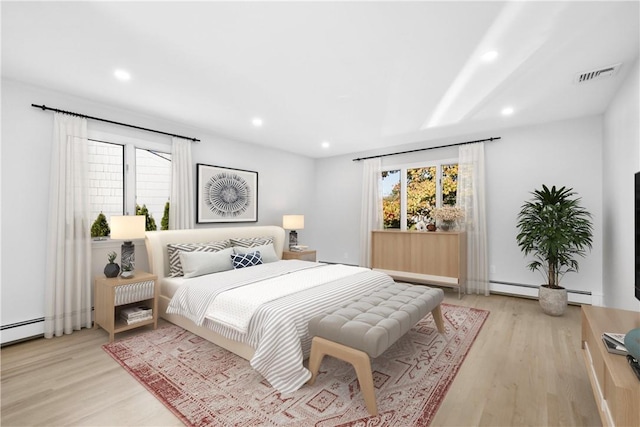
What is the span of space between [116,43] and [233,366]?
2.73m

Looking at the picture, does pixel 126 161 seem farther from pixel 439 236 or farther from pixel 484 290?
pixel 484 290

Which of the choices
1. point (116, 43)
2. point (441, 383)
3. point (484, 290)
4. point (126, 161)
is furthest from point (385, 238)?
point (116, 43)

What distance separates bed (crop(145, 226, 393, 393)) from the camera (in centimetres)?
218

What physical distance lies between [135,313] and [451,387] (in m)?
3.07

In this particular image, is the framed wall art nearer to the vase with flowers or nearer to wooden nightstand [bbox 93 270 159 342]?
wooden nightstand [bbox 93 270 159 342]

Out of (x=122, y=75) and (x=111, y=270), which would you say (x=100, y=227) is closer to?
(x=111, y=270)

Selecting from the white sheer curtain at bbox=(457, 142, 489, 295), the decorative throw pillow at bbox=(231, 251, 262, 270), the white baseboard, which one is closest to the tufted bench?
the decorative throw pillow at bbox=(231, 251, 262, 270)

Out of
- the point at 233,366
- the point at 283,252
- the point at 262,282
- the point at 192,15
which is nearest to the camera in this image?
the point at 192,15

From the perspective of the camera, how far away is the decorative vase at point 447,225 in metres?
4.66

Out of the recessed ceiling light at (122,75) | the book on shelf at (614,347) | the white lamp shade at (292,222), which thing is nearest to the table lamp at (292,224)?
the white lamp shade at (292,222)

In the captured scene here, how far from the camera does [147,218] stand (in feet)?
12.5

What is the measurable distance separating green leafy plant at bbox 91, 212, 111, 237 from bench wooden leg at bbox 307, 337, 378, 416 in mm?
2931

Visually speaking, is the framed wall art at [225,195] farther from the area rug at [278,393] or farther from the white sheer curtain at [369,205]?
the white sheer curtain at [369,205]

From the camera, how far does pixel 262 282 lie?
3074 mm
